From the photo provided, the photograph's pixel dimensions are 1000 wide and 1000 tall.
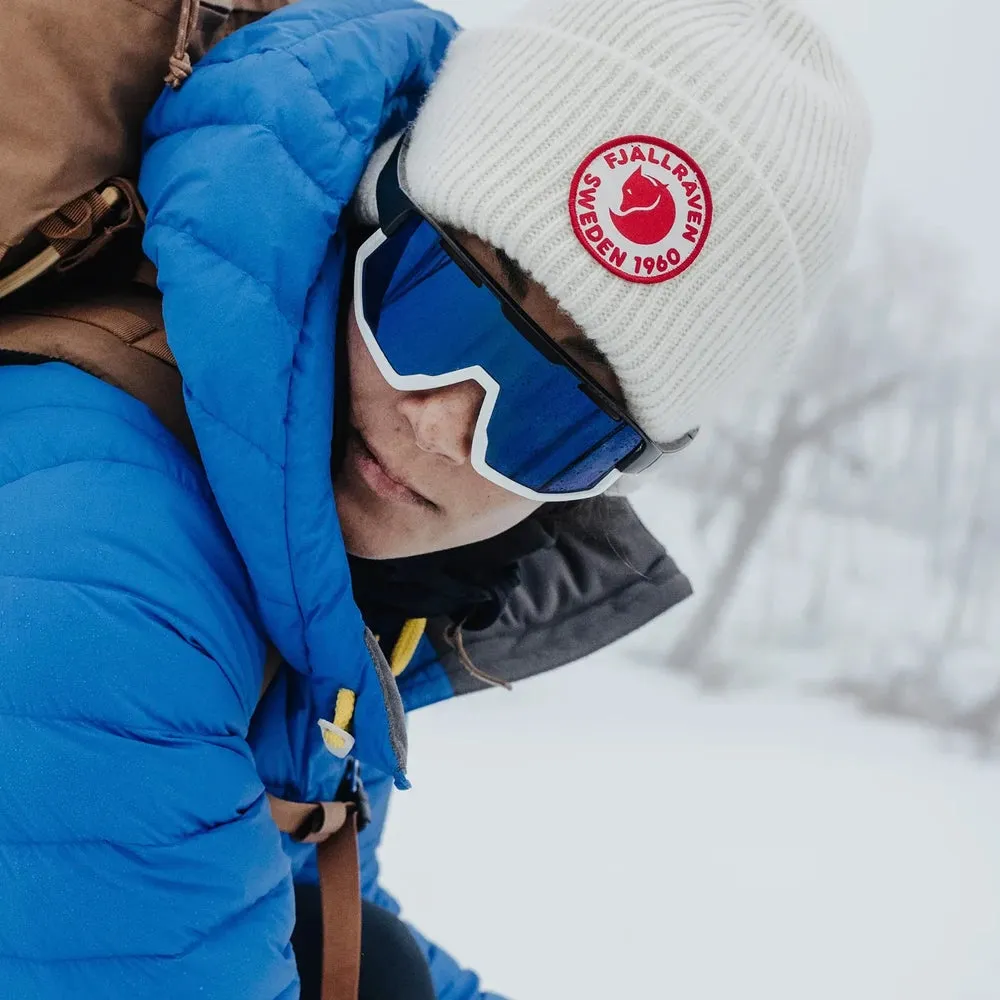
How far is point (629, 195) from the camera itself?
2.56 ft

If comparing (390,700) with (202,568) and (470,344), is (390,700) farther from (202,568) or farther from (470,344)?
(470,344)

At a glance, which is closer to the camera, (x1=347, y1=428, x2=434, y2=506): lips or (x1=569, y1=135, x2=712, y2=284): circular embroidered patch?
(x1=569, y1=135, x2=712, y2=284): circular embroidered patch

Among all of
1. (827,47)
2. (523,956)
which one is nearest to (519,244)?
(827,47)

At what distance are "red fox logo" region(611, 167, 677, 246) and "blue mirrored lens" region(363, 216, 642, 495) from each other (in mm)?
138

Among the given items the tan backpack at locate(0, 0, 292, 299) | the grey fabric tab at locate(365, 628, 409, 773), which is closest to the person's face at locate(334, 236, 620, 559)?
the grey fabric tab at locate(365, 628, 409, 773)

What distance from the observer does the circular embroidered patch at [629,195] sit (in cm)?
78

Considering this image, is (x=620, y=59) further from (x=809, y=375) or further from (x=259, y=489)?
(x=809, y=375)

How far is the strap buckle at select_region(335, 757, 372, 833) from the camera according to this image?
3.60 feet

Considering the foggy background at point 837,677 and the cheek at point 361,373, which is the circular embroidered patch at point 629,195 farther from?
the foggy background at point 837,677

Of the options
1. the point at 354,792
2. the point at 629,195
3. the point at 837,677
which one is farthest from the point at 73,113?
the point at 837,677

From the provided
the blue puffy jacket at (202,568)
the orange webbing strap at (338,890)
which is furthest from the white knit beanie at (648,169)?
the orange webbing strap at (338,890)

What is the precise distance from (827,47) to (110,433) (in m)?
0.83

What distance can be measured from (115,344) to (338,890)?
0.68 m

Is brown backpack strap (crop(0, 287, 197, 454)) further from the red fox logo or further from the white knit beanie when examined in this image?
the red fox logo
